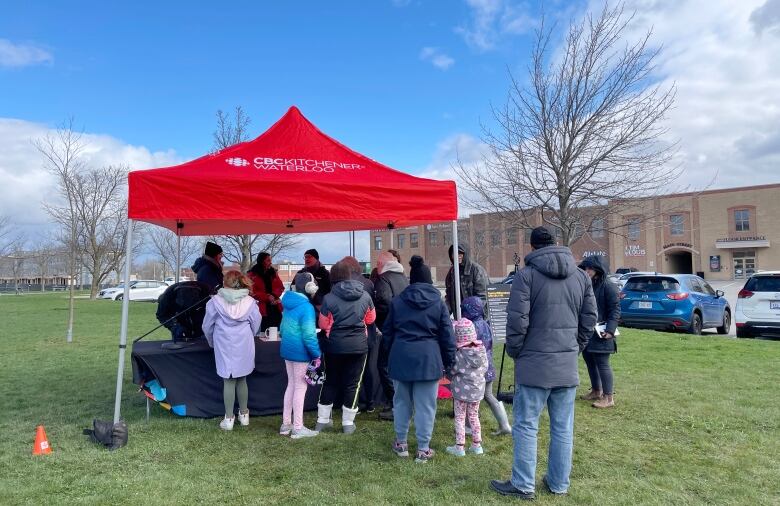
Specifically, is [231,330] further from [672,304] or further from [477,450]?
[672,304]

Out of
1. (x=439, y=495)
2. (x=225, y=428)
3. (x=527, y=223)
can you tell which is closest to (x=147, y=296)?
(x=527, y=223)

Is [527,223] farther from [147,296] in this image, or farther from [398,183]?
[147,296]

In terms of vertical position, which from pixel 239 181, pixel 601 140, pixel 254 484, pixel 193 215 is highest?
pixel 601 140

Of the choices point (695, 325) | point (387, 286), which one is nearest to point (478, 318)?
point (387, 286)

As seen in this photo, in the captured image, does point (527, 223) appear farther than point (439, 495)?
Yes

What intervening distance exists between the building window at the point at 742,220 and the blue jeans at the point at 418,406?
5047cm

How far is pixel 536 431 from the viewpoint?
3623mm

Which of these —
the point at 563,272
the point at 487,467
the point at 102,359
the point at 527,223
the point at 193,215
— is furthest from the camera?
the point at 527,223

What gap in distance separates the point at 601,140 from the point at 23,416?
9618mm

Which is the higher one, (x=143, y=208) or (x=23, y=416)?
(x=143, y=208)

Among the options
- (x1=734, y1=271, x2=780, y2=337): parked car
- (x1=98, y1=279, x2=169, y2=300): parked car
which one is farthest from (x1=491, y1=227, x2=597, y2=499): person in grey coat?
(x1=98, y1=279, x2=169, y2=300): parked car

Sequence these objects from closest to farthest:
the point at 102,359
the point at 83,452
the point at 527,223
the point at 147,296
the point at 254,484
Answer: the point at 254,484 < the point at 83,452 < the point at 102,359 < the point at 527,223 < the point at 147,296

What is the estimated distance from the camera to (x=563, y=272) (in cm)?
359

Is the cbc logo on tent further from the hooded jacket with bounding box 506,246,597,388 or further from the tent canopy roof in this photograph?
the hooded jacket with bounding box 506,246,597,388
